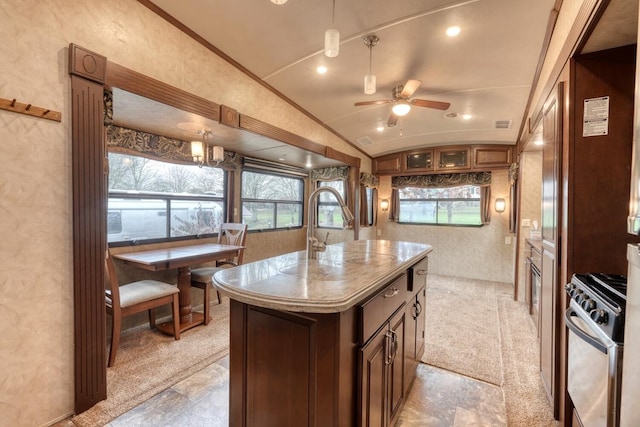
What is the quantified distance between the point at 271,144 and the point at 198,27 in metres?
1.49

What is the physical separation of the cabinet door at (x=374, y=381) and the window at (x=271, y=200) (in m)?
3.45

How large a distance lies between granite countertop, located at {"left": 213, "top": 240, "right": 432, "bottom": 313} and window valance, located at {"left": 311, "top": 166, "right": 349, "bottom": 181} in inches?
135

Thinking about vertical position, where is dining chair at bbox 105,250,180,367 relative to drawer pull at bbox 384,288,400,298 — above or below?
below

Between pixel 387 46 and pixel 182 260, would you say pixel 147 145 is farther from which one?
pixel 387 46

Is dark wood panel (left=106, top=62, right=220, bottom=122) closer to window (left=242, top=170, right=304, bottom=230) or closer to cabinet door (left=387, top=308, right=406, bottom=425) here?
window (left=242, top=170, right=304, bottom=230)

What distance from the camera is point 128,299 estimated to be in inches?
94.0

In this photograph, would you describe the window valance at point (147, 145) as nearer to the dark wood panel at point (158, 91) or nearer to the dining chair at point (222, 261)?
the dark wood panel at point (158, 91)

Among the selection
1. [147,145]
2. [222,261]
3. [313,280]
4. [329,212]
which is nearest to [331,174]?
[329,212]

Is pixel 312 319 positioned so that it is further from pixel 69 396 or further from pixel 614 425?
pixel 69 396

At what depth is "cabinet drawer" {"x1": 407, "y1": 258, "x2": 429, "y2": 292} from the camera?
1.87m

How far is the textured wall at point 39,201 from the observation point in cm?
147

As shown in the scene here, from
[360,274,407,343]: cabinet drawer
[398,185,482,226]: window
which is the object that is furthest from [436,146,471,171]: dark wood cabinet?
[360,274,407,343]: cabinet drawer

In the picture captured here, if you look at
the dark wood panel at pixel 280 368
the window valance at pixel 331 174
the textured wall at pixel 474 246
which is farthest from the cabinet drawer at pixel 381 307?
the textured wall at pixel 474 246

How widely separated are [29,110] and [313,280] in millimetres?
1783
